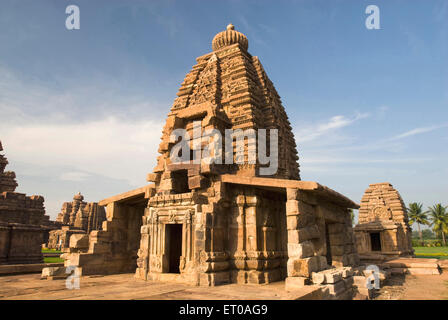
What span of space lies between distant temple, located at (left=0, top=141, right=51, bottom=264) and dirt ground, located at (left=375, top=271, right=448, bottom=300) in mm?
18785

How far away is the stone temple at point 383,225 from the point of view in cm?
2195

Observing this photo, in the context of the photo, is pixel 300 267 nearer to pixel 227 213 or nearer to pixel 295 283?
pixel 295 283

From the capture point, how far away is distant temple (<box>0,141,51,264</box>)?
1688cm

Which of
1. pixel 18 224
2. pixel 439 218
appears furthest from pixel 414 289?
pixel 439 218

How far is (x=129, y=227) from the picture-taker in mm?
13750

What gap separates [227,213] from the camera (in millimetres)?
10312

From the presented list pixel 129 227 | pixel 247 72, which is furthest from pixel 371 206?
pixel 129 227

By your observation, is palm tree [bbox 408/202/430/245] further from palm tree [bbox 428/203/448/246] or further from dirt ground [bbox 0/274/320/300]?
dirt ground [bbox 0/274/320/300]

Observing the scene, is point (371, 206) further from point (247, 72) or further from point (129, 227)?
point (129, 227)

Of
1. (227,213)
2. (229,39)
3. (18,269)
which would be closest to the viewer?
(227,213)

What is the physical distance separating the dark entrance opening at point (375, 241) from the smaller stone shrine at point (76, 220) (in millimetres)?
30794

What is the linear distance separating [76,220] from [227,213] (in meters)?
34.4

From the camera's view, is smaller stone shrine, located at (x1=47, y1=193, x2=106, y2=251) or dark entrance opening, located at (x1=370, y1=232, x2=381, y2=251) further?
smaller stone shrine, located at (x1=47, y1=193, x2=106, y2=251)

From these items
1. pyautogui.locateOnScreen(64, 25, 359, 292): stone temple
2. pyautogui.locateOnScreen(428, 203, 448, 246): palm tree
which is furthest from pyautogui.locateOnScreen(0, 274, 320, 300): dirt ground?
pyautogui.locateOnScreen(428, 203, 448, 246): palm tree
